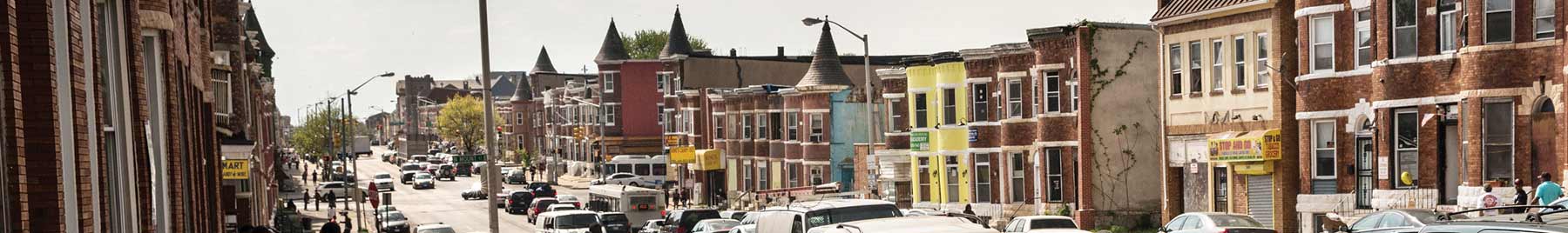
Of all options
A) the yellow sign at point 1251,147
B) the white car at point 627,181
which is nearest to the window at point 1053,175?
the yellow sign at point 1251,147

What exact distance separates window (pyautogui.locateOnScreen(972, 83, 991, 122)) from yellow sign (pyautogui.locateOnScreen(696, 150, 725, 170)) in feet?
114

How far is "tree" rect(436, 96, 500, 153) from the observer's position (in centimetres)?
17738

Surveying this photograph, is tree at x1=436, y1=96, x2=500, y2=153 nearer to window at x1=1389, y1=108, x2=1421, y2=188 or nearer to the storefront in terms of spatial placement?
the storefront

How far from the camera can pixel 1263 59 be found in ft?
109

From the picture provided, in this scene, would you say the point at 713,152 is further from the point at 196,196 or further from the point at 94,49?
the point at 94,49

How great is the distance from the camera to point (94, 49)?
51.0 feet

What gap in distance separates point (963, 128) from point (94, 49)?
3476 centimetres

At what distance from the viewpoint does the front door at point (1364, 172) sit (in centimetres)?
3089

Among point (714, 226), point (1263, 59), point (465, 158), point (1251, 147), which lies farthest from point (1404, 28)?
point (465, 158)

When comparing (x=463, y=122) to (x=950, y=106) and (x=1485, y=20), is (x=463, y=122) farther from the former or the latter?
(x=1485, y=20)

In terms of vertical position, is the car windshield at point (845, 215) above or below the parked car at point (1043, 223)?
above

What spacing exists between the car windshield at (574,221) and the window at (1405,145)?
23.8 meters

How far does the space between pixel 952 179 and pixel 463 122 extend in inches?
5234

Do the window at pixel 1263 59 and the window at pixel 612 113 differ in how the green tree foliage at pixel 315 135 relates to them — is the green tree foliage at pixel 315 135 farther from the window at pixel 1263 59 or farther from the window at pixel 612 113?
the window at pixel 1263 59
